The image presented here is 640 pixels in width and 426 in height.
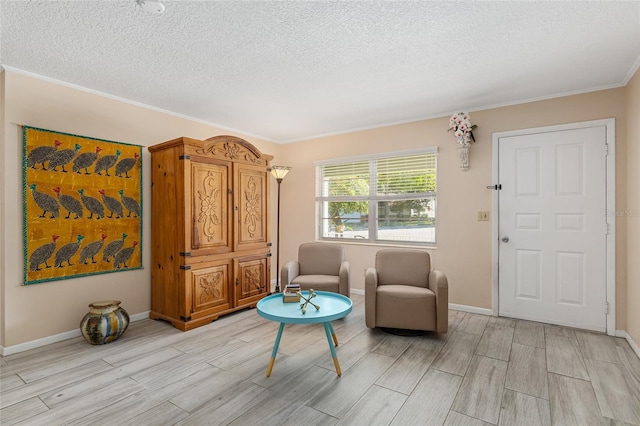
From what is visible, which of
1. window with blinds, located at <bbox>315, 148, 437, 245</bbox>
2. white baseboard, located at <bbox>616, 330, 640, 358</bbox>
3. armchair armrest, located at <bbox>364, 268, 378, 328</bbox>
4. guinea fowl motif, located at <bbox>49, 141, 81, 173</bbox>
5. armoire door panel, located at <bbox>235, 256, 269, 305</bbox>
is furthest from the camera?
window with blinds, located at <bbox>315, 148, 437, 245</bbox>

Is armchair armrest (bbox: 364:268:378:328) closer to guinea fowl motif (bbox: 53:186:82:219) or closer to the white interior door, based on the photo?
the white interior door

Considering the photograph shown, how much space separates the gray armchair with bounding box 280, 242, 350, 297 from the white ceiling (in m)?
1.85

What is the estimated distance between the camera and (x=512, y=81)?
3.05 meters

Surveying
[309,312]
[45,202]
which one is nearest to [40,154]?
[45,202]

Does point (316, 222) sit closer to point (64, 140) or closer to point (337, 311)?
point (337, 311)

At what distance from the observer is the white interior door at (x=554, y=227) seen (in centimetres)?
320

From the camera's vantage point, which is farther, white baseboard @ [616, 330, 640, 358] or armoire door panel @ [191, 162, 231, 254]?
armoire door panel @ [191, 162, 231, 254]

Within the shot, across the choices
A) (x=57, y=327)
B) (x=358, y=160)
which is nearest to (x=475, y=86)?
(x=358, y=160)

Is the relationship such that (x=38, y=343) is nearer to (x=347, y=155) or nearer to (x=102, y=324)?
(x=102, y=324)

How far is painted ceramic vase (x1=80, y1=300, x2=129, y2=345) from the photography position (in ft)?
9.46

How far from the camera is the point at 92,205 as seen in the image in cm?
319

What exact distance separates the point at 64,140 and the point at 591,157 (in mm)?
5358

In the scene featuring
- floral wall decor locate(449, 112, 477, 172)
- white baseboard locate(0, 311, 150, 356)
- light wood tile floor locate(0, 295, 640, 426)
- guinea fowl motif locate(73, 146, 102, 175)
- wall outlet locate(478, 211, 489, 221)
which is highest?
floral wall decor locate(449, 112, 477, 172)

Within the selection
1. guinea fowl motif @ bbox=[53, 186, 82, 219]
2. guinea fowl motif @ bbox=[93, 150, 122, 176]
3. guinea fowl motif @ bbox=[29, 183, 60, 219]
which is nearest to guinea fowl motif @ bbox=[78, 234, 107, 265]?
guinea fowl motif @ bbox=[53, 186, 82, 219]
